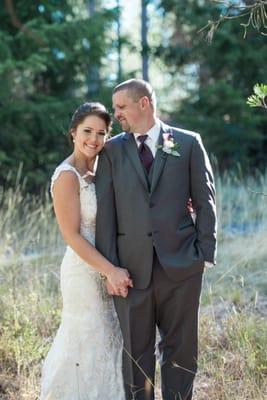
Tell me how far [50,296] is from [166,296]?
88.4 inches

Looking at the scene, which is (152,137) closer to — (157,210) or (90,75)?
(157,210)

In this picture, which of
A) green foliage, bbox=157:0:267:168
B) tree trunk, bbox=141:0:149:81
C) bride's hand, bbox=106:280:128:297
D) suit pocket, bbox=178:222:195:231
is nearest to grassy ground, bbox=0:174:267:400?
bride's hand, bbox=106:280:128:297

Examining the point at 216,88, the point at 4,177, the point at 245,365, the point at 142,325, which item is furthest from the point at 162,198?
the point at 216,88

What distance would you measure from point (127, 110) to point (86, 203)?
56 cm

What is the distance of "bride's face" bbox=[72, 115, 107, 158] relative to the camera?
11.8ft

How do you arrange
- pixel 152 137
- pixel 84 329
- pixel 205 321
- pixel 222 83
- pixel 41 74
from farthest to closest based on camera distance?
pixel 222 83 → pixel 41 74 → pixel 205 321 → pixel 84 329 → pixel 152 137

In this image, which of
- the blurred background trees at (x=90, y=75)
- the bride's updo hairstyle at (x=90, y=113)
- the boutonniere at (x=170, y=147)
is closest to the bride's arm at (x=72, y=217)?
the bride's updo hairstyle at (x=90, y=113)

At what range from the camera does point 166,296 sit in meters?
3.55

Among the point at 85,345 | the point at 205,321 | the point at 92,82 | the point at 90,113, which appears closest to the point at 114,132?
the point at 205,321

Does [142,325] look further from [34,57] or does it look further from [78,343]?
[34,57]

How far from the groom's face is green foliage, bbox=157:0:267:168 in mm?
8608

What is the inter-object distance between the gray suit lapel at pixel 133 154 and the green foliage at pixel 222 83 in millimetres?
8607

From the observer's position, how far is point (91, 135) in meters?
3.59

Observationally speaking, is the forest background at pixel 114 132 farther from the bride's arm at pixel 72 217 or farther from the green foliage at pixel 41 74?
the bride's arm at pixel 72 217
